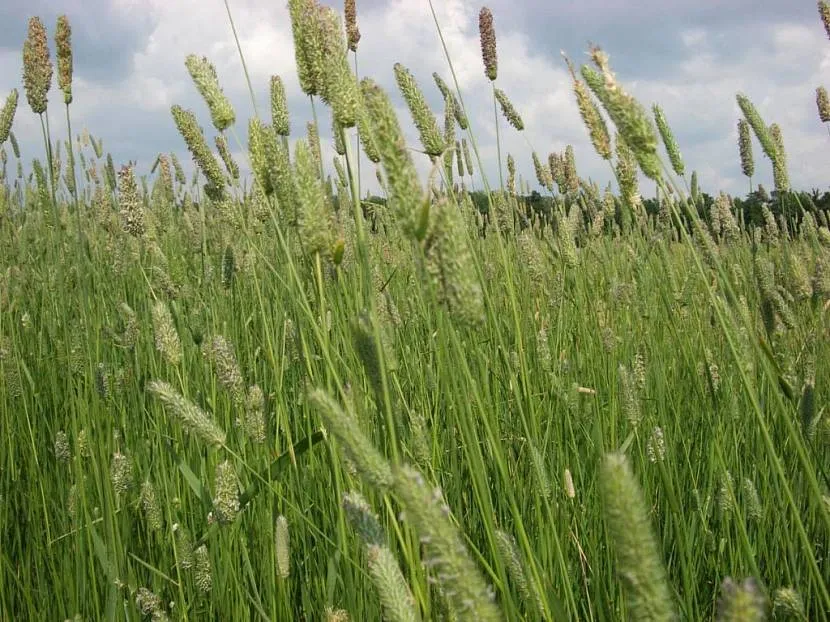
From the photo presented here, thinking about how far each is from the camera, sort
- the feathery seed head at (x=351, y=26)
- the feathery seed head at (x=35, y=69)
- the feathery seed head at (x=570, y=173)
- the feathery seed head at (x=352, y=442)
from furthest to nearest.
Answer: the feathery seed head at (x=570, y=173), the feathery seed head at (x=351, y=26), the feathery seed head at (x=35, y=69), the feathery seed head at (x=352, y=442)

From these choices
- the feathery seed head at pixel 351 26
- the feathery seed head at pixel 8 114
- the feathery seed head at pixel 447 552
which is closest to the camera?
the feathery seed head at pixel 447 552

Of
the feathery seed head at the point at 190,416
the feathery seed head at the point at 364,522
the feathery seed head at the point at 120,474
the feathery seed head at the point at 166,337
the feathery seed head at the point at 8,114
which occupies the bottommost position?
the feathery seed head at the point at 120,474

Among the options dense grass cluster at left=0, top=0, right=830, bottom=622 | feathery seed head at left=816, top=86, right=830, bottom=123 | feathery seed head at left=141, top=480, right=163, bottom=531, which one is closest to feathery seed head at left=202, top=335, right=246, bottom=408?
dense grass cluster at left=0, top=0, right=830, bottom=622

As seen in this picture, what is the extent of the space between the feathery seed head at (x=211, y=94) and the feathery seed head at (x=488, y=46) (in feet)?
3.40

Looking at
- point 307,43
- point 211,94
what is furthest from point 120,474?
point 307,43

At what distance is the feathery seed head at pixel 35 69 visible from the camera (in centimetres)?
209

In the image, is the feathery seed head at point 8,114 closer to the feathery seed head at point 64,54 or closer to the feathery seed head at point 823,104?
the feathery seed head at point 64,54

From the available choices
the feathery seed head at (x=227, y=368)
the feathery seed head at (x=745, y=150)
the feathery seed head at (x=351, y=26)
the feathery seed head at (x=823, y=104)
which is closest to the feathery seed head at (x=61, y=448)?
the feathery seed head at (x=227, y=368)

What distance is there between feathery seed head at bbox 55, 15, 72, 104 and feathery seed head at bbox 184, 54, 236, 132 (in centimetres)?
68

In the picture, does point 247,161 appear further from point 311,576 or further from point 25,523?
point 25,523

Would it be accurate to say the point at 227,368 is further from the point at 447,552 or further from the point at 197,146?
the point at 447,552

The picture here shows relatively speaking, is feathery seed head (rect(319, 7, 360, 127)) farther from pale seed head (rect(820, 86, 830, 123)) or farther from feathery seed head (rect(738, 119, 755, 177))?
feathery seed head (rect(738, 119, 755, 177))

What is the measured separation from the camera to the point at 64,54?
7.08ft

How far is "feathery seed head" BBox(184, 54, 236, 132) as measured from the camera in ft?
5.26
